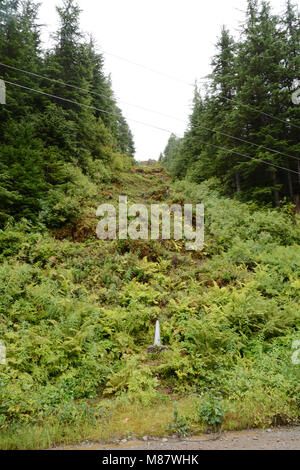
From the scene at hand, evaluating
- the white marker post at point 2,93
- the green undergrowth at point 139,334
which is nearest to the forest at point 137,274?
the green undergrowth at point 139,334

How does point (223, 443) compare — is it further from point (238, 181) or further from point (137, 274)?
point (238, 181)

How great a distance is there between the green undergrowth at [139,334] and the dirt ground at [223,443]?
0.18 m

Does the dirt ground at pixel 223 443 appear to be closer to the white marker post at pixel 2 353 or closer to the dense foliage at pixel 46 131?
the white marker post at pixel 2 353

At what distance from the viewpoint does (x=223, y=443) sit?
391 centimetres

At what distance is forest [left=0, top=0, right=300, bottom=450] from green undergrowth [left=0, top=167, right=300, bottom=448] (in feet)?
0.14

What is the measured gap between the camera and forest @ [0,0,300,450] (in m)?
4.82

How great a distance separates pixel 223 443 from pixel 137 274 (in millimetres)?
7427

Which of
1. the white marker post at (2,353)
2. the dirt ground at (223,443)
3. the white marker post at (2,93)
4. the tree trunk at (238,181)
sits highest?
the white marker post at (2,93)

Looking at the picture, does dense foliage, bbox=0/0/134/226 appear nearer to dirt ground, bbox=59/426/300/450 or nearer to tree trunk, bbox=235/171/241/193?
tree trunk, bbox=235/171/241/193

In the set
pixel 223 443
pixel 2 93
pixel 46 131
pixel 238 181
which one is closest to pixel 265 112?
pixel 238 181

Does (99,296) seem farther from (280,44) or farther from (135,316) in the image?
(280,44)

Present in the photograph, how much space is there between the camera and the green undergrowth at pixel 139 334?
456cm

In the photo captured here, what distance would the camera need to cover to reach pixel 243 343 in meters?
7.04
